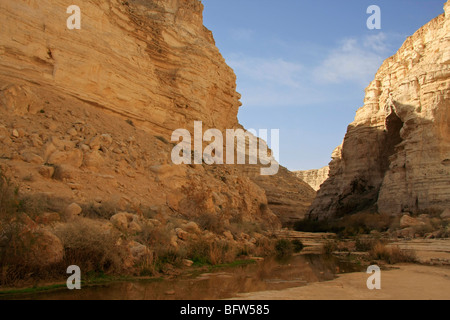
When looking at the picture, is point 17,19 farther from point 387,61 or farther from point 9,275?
point 387,61

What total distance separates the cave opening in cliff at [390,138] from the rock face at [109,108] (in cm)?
1354

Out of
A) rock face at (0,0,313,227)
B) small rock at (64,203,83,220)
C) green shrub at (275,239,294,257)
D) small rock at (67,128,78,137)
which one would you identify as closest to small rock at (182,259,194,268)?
small rock at (64,203,83,220)

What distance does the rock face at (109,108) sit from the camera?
9859 millimetres

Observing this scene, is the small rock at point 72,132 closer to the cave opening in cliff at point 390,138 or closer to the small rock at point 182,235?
the small rock at point 182,235

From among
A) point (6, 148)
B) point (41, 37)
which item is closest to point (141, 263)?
point (6, 148)

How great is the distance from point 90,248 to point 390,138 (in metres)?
28.8

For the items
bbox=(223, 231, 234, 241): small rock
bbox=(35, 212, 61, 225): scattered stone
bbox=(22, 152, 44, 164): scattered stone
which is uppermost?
bbox=(22, 152, 44, 164): scattered stone

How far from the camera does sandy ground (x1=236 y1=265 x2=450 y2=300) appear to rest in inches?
179

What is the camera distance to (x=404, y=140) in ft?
75.4

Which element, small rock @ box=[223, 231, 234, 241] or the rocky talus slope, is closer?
the rocky talus slope

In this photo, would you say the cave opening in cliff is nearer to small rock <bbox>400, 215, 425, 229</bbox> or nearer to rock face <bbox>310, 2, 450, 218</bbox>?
rock face <bbox>310, 2, 450, 218</bbox>

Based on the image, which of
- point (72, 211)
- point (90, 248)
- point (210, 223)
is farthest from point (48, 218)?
point (210, 223)
